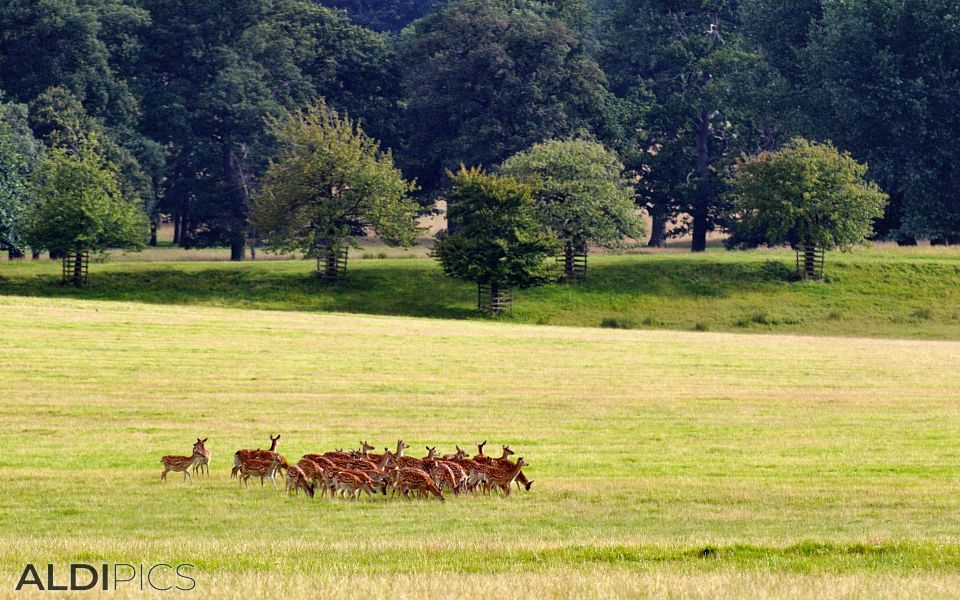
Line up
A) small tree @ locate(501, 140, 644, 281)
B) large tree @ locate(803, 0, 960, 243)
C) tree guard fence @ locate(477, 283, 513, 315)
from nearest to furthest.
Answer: tree guard fence @ locate(477, 283, 513, 315), small tree @ locate(501, 140, 644, 281), large tree @ locate(803, 0, 960, 243)

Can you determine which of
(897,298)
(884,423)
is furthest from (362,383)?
(897,298)

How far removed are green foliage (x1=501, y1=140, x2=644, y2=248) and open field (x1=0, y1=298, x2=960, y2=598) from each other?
32904 millimetres

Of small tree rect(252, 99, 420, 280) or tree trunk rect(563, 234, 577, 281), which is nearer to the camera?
tree trunk rect(563, 234, 577, 281)

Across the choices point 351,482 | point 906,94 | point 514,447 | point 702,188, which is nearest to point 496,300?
point 906,94

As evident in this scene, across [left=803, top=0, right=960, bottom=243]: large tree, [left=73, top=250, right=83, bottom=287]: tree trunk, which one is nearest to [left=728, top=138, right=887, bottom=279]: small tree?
[left=803, top=0, right=960, bottom=243]: large tree

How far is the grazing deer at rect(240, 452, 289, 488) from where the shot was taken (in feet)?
84.7

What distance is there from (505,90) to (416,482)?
3708 inches

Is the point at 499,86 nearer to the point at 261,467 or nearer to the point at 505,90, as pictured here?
the point at 505,90

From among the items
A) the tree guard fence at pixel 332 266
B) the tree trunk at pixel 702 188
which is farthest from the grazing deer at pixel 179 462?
the tree trunk at pixel 702 188

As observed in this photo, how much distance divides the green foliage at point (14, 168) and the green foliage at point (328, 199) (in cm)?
1575

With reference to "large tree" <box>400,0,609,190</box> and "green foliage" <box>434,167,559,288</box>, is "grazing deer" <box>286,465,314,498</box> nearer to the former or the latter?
"green foliage" <box>434,167,559,288</box>

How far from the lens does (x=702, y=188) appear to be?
4624 inches

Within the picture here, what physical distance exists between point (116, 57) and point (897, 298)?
221ft

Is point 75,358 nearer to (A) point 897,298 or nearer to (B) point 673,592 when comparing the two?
(B) point 673,592
